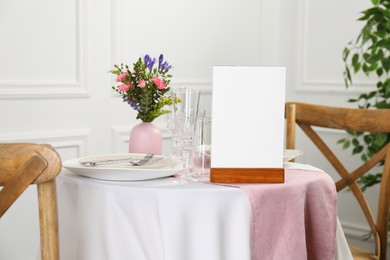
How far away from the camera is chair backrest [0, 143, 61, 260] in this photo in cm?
111

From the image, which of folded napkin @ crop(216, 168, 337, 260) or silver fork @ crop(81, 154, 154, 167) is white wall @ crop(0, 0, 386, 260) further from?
folded napkin @ crop(216, 168, 337, 260)

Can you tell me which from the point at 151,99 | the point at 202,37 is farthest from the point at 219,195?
the point at 202,37

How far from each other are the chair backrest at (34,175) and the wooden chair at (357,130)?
1439 millimetres

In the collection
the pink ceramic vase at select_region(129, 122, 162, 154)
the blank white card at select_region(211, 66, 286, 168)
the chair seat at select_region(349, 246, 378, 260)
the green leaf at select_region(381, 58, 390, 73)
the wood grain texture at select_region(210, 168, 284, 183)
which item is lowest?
the chair seat at select_region(349, 246, 378, 260)

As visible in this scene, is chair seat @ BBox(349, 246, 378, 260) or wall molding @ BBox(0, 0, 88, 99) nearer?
chair seat @ BBox(349, 246, 378, 260)

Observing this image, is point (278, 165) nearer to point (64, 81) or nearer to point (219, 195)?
point (219, 195)

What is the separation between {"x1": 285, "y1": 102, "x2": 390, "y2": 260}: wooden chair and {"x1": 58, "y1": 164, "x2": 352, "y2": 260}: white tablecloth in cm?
85

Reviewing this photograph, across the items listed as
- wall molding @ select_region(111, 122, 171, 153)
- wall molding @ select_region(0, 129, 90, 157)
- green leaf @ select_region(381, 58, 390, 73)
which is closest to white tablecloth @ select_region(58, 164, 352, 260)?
wall molding @ select_region(0, 129, 90, 157)

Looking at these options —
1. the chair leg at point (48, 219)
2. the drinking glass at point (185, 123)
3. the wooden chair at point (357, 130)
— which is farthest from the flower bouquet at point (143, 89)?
the chair leg at point (48, 219)

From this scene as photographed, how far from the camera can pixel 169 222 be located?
1602 millimetres

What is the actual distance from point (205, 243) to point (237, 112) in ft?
1.16

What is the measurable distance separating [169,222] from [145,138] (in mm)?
540

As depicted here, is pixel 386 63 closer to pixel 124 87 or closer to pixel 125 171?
pixel 124 87

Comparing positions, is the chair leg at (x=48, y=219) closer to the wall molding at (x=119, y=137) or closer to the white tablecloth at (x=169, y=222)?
the white tablecloth at (x=169, y=222)
